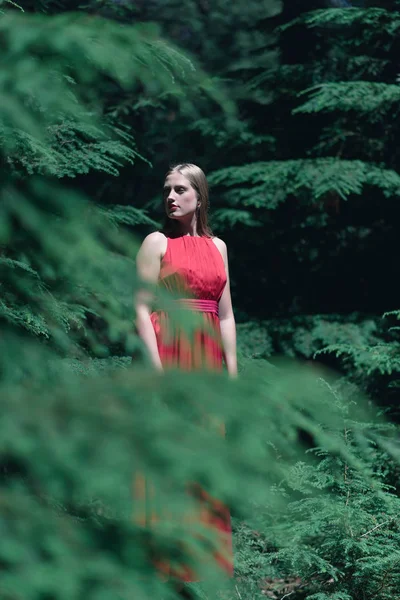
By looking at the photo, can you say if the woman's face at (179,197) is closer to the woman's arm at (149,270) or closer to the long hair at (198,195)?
the long hair at (198,195)

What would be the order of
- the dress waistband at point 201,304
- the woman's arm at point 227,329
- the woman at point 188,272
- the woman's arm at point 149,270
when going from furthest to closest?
the woman's arm at point 227,329
the dress waistband at point 201,304
the woman at point 188,272
the woman's arm at point 149,270

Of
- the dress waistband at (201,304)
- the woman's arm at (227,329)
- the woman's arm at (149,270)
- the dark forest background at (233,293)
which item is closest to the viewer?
the dark forest background at (233,293)

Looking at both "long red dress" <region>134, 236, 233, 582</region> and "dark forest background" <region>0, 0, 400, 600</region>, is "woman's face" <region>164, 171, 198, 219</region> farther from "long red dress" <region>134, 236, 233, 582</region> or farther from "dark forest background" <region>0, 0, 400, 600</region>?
"dark forest background" <region>0, 0, 400, 600</region>

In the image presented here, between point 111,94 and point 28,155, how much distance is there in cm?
383

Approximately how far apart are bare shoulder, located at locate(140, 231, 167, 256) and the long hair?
173 millimetres

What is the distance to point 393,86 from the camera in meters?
5.98

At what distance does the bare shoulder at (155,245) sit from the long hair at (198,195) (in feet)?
0.57

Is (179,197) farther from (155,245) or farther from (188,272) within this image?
(188,272)

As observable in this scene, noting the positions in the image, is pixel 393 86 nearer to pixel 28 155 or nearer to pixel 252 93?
pixel 252 93

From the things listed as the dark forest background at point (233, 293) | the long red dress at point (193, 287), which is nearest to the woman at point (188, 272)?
the long red dress at point (193, 287)

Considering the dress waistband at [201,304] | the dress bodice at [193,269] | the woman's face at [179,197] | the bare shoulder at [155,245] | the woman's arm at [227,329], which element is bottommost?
the woman's arm at [227,329]

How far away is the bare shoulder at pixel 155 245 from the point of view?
3.34m

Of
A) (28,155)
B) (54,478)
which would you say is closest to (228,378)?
(54,478)

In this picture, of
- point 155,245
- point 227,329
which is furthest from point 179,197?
point 227,329
